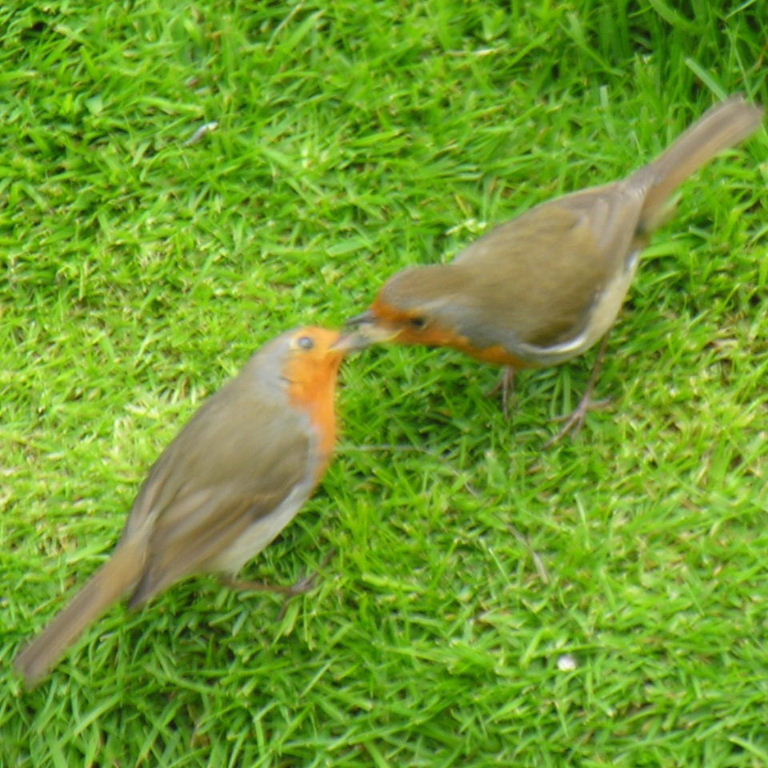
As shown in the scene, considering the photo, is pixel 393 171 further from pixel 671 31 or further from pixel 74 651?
pixel 74 651

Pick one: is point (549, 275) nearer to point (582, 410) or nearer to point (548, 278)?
point (548, 278)

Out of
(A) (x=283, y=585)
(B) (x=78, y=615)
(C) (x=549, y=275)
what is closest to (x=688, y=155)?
(C) (x=549, y=275)

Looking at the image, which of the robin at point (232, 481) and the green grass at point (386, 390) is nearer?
the robin at point (232, 481)

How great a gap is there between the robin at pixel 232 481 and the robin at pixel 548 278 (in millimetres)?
255

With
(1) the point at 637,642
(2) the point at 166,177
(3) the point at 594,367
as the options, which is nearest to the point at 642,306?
(3) the point at 594,367

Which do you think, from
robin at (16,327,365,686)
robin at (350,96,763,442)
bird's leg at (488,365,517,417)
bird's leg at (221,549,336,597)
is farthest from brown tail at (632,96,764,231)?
bird's leg at (221,549,336,597)

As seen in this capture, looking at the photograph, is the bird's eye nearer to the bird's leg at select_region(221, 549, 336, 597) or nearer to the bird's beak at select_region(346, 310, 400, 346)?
the bird's beak at select_region(346, 310, 400, 346)

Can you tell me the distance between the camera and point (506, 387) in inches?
208

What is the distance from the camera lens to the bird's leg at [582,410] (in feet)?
17.0

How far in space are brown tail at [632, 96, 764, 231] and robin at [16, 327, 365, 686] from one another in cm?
109

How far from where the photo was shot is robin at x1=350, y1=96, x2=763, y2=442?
4875 millimetres

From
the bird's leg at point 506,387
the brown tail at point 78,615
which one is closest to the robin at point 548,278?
the bird's leg at point 506,387

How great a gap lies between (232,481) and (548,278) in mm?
1194

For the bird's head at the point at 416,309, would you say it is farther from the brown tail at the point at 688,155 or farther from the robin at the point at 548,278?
the brown tail at the point at 688,155
